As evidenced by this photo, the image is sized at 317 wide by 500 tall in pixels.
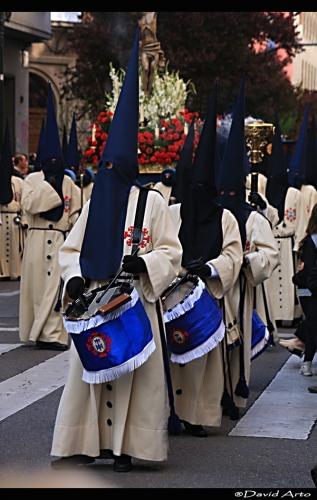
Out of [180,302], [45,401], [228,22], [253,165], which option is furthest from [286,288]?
[228,22]

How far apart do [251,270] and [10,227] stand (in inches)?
425

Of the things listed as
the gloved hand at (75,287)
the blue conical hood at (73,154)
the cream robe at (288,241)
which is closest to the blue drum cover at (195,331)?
the gloved hand at (75,287)

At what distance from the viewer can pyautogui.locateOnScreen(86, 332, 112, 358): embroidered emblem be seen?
5.81 metres

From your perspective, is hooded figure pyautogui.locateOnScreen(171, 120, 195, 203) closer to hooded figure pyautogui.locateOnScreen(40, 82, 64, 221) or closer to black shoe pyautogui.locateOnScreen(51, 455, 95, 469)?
hooded figure pyautogui.locateOnScreen(40, 82, 64, 221)

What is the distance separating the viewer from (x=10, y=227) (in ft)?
60.5

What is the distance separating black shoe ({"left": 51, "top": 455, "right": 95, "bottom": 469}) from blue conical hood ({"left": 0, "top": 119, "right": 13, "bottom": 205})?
11.7 m

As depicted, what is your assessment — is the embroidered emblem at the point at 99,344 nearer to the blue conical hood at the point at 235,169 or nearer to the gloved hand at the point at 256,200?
the blue conical hood at the point at 235,169

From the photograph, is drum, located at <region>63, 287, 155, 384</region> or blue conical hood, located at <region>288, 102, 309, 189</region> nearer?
drum, located at <region>63, 287, 155, 384</region>

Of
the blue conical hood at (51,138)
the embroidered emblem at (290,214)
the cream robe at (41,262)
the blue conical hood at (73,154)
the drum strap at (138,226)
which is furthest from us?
the blue conical hood at (73,154)

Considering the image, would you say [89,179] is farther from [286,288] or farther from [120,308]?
[120,308]

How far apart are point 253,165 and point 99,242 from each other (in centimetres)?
532

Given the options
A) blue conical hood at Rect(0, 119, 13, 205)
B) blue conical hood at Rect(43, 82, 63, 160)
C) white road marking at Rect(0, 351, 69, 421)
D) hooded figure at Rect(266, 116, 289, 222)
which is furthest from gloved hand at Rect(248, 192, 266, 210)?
blue conical hood at Rect(0, 119, 13, 205)

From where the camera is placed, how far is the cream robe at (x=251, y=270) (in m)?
7.97

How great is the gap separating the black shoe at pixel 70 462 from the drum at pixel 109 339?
1.75 feet
